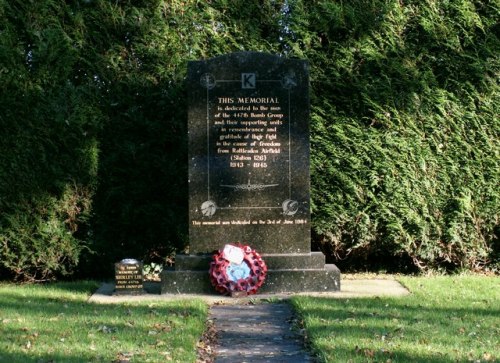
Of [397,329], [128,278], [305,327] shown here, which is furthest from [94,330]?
[397,329]

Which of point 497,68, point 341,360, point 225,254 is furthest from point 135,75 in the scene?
point 341,360

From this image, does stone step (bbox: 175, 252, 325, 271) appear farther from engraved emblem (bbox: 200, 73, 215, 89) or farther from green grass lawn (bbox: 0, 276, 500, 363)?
engraved emblem (bbox: 200, 73, 215, 89)

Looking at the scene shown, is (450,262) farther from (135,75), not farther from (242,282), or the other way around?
(135,75)

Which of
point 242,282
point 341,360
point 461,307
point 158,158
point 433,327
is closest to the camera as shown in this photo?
point 341,360

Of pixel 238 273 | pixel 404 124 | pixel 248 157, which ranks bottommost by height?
pixel 238 273

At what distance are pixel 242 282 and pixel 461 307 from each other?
2157 millimetres

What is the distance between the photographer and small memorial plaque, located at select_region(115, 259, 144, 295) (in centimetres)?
787

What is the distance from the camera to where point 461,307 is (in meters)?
7.01

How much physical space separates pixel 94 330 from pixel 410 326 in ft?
8.01

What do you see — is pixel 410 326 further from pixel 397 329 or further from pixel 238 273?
pixel 238 273

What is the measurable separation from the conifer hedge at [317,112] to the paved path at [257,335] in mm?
2382

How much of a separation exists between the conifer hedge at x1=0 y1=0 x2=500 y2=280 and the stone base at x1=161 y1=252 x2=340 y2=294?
1.25m

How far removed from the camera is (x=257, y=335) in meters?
5.89

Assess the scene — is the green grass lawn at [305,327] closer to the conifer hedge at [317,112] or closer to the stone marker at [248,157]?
the stone marker at [248,157]
